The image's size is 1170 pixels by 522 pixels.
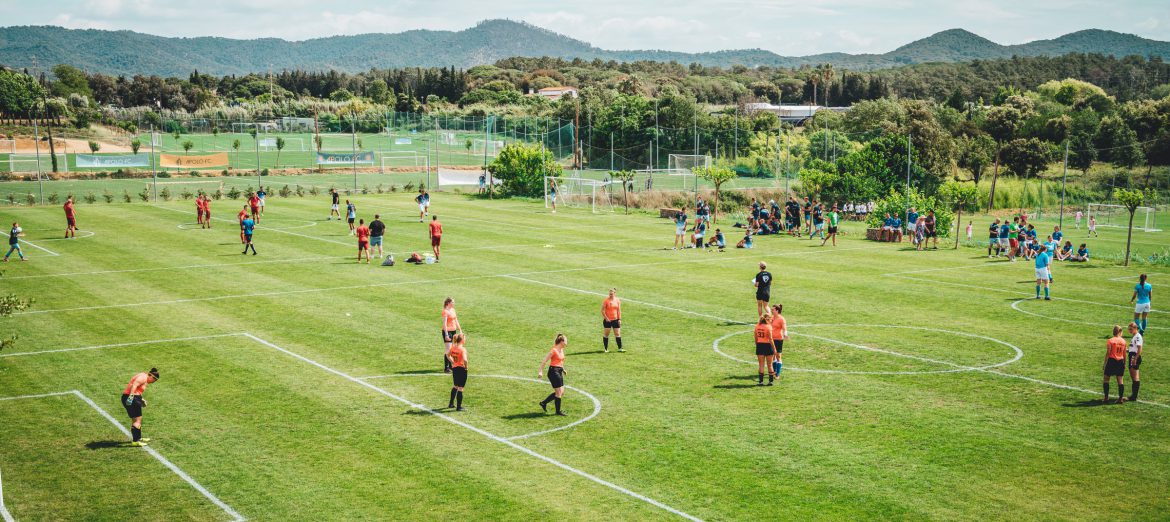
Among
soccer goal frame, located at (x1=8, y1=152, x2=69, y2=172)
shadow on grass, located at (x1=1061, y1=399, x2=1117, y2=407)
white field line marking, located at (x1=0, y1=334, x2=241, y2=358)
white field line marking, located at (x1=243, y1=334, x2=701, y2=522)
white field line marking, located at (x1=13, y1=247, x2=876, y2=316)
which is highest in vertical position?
soccer goal frame, located at (x1=8, y1=152, x2=69, y2=172)

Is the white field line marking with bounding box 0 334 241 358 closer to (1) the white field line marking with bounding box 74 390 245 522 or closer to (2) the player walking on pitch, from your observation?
(1) the white field line marking with bounding box 74 390 245 522

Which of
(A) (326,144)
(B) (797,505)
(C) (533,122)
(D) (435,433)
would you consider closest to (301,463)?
(D) (435,433)

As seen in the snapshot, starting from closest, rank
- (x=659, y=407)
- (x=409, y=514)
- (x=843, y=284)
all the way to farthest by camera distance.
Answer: (x=409, y=514)
(x=659, y=407)
(x=843, y=284)

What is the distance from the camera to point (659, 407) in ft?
64.4

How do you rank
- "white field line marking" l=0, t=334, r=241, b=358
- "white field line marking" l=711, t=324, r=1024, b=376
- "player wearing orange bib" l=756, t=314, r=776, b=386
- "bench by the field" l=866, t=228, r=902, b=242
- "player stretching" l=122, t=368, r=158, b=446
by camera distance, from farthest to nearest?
1. "bench by the field" l=866, t=228, r=902, b=242
2. "white field line marking" l=0, t=334, r=241, b=358
3. "white field line marking" l=711, t=324, r=1024, b=376
4. "player wearing orange bib" l=756, t=314, r=776, b=386
5. "player stretching" l=122, t=368, r=158, b=446

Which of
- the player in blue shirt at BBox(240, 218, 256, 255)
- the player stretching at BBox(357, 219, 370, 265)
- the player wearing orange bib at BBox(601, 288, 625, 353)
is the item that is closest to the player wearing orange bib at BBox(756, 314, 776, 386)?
the player wearing orange bib at BBox(601, 288, 625, 353)

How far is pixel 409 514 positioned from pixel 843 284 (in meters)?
24.8

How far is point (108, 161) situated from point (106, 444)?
68.1 metres

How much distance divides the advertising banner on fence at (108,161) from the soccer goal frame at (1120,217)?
241 ft

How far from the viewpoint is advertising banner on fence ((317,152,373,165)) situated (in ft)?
285

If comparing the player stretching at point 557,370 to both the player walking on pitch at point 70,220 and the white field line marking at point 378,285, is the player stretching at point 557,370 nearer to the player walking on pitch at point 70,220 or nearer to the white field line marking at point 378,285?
the white field line marking at point 378,285

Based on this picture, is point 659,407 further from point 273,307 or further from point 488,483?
point 273,307

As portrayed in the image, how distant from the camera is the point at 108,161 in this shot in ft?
254

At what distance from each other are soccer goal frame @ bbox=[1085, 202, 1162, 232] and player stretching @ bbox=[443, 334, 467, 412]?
60396mm
